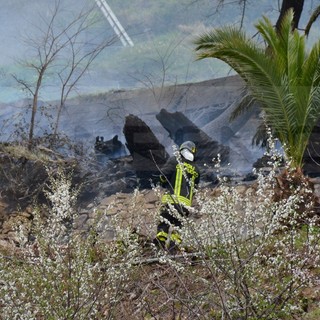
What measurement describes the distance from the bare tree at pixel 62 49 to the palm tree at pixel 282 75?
1788 millimetres

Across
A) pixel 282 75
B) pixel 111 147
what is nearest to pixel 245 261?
pixel 282 75

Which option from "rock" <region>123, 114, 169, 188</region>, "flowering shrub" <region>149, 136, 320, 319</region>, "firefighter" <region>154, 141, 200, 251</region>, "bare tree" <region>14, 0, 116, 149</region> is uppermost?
"bare tree" <region>14, 0, 116, 149</region>

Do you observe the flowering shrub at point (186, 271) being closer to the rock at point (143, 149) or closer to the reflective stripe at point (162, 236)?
the reflective stripe at point (162, 236)

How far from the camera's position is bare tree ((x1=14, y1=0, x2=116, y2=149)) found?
9852 mm

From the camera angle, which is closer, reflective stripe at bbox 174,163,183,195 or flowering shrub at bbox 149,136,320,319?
flowering shrub at bbox 149,136,320,319

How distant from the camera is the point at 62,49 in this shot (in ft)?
32.8

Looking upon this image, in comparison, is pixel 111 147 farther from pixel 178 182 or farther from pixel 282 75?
pixel 282 75

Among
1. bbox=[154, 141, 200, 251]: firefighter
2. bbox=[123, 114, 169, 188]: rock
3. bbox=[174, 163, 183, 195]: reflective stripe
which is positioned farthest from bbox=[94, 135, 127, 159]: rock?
bbox=[174, 163, 183, 195]: reflective stripe

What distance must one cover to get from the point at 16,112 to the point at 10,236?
166 cm

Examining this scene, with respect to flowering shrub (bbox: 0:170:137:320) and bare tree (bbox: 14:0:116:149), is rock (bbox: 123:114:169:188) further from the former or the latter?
flowering shrub (bbox: 0:170:137:320)

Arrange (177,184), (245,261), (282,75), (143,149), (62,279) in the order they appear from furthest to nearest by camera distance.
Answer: (143,149), (282,75), (177,184), (62,279), (245,261)

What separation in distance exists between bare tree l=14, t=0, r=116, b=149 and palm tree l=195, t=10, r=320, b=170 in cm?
179

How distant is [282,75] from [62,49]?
2.98 metres

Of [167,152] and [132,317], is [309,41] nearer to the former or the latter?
[167,152]
